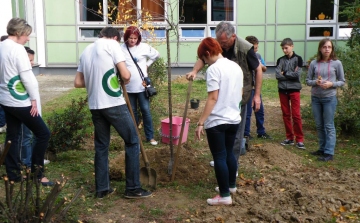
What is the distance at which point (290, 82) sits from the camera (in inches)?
282

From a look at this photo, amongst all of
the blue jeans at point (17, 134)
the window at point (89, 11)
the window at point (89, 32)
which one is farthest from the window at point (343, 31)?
the blue jeans at point (17, 134)

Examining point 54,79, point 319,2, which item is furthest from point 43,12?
point 319,2

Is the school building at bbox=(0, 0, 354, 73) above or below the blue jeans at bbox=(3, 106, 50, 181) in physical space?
above

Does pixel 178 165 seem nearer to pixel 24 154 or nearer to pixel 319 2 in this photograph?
pixel 24 154

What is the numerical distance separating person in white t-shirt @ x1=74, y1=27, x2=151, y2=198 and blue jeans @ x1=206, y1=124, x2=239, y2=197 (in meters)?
0.83

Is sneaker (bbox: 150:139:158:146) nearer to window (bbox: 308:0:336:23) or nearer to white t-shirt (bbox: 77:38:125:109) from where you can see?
white t-shirt (bbox: 77:38:125:109)

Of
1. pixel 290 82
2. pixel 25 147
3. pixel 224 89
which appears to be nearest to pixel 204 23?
pixel 290 82

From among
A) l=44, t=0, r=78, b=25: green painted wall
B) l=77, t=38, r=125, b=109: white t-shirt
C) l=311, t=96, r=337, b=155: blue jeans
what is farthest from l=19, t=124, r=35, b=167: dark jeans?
l=44, t=0, r=78, b=25: green painted wall

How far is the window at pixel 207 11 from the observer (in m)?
15.9

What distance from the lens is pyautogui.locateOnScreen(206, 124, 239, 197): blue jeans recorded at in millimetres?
4758

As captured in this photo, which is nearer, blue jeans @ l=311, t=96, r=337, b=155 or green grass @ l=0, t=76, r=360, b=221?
green grass @ l=0, t=76, r=360, b=221

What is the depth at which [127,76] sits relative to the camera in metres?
4.71

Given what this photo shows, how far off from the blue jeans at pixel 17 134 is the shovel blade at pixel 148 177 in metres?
1.14

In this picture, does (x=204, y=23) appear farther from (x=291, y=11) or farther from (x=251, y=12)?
(x=291, y=11)
